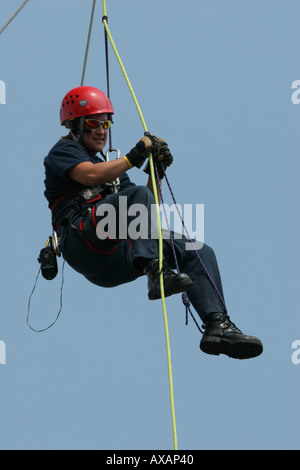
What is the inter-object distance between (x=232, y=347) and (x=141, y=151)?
67.2 inches

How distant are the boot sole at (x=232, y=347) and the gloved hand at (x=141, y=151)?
154cm

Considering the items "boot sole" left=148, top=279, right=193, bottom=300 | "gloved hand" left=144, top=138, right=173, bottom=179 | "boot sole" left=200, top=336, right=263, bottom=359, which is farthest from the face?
"boot sole" left=200, top=336, right=263, bottom=359

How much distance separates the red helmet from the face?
0.23 feet

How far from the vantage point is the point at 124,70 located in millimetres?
7426

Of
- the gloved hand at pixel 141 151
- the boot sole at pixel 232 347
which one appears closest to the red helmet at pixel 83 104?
the gloved hand at pixel 141 151

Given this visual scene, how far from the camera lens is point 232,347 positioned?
741cm

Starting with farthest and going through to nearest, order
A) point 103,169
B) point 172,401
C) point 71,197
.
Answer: point 71,197 → point 103,169 → point 172,401

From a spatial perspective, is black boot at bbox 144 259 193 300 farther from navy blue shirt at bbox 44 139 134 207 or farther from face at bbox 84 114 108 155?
face at bbox 84 114 108 155

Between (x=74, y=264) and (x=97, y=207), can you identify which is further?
(x=74, y=264)

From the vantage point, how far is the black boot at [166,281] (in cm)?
701

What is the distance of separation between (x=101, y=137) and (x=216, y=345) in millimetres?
2015

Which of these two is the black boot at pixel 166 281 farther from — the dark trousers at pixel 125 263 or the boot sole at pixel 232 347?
the boot sole at pixel 232 347
